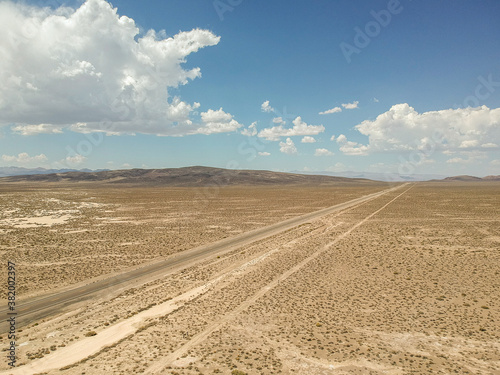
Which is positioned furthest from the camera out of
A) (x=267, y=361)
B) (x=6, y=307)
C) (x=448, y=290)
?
(x=448, y=290)

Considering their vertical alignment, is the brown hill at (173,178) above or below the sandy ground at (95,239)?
above

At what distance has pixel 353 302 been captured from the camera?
38.0 ft

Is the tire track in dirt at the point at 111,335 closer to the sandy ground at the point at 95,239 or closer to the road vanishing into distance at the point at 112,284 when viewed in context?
the road vanishing into distance at the point at 112,284

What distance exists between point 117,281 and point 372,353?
10.7 m

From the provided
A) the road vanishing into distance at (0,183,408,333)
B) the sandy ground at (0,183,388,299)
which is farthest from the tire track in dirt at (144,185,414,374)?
the sandy ground at (0,183,388,299)

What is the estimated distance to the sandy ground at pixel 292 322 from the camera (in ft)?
25.7

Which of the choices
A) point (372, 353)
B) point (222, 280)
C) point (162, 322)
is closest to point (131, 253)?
point (222, 280)

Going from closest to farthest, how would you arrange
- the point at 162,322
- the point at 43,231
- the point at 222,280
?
1. the point at 162,322
2. the point at 222,280
3. the point at 43,231

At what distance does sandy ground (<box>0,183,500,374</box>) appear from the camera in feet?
25.7

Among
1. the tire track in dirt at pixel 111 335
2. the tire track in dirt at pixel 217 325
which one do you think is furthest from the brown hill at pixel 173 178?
the tire track in dirt at pixel 111 335

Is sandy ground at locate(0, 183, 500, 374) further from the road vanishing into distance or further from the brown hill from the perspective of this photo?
the brown hill

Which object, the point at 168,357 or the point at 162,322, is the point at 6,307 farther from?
the point at 168,357

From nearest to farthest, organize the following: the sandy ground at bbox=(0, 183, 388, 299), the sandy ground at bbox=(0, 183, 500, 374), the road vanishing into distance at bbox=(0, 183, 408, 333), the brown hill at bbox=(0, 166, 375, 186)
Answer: the sandy ground at bbox=(0, 183, 500, 374) < the road vanishing into distance at bbox=(0, 183, 408, 333) < the sandy ground at bbox=(0, 183, 388, 299) < the brown hill at bbox=(0, 166, 375, 186)

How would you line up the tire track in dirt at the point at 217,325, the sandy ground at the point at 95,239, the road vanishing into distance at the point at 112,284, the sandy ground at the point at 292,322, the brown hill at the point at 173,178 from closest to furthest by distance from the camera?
the tire track in dirt at the point at 217,325
the sandy ground at the point at 292,322
the road vanishing into distance at the point at 112,284
the sandy ground at the point at 95,239
the brown hill at the point at 173,178
